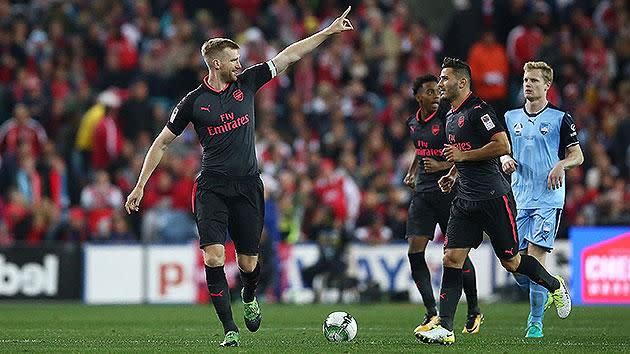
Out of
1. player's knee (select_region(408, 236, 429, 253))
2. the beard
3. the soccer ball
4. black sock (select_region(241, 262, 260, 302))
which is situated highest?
the beard

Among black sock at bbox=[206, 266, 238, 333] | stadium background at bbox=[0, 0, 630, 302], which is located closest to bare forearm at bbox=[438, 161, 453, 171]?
black sock at bbox=[206, 266, 238, 333]

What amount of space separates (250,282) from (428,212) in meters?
2.44

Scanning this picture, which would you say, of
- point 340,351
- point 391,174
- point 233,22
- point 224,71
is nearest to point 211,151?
point 224,71

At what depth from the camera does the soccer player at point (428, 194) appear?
1456 cm

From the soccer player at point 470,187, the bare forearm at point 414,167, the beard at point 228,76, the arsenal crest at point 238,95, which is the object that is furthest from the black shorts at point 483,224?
the beard at point 228,76

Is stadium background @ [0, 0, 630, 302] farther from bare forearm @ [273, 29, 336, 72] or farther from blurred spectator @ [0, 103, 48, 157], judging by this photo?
bare forearm @ [273, 29, 336, 72]

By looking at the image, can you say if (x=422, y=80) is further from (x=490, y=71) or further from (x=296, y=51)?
(x=490, y=71)

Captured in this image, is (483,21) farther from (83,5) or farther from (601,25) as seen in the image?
(83,5)

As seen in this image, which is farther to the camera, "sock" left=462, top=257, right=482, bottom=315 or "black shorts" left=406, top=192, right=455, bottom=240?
"black shorts" left=406, top=192, right=455, bottom=240

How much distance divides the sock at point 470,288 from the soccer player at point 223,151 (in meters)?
2.76

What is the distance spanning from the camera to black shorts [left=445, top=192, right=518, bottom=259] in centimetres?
1290

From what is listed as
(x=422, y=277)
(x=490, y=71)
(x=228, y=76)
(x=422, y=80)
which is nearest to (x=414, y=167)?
(x=422, y=80)

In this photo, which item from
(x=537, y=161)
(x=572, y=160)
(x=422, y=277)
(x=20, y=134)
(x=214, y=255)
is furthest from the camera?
(x=20, y=134)

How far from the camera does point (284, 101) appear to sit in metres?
26.9
